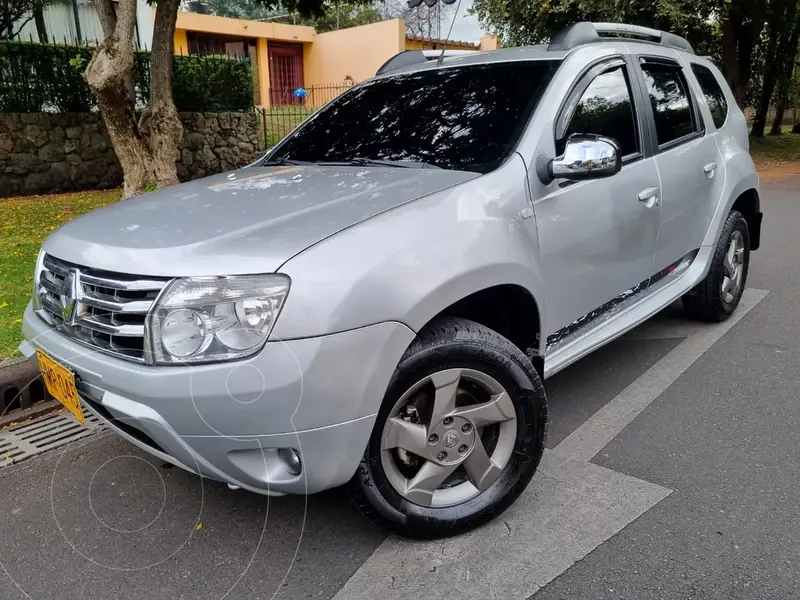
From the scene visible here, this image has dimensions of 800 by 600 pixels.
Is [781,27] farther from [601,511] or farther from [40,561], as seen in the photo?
[40,561]

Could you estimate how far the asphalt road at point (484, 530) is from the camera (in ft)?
7.34

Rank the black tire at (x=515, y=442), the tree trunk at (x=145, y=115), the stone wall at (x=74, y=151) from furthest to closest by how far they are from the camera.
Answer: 1. the stone wall at (x=74, y=151)
2. the tree trunk at (x=145, y=115)
3. the black tire at (x=515, y=442)

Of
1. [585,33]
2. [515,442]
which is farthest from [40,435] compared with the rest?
[585,33]

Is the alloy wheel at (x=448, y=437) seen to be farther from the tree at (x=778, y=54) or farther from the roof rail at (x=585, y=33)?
the tree at (x=778, y=54)

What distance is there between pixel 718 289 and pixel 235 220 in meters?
3.38

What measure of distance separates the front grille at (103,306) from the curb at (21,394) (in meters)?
1.39

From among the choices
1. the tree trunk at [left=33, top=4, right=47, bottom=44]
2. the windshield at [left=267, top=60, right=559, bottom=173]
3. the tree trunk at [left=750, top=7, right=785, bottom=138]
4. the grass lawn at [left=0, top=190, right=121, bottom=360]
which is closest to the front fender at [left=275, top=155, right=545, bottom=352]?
the windshield at [left=267, top=60, right=559, bottom=173]

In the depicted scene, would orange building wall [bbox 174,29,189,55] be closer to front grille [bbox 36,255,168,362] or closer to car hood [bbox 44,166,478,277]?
car hood [bbox 44,166,478,277]

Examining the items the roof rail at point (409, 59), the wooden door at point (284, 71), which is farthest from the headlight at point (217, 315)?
the wooden door at point (284, 71)

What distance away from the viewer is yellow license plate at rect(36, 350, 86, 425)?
89.6 inches

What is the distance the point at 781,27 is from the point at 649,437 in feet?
60.5

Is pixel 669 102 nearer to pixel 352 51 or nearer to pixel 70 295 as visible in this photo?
pixel 70 295

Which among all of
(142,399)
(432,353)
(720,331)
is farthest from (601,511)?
(720,331)

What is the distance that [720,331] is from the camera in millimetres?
4539
